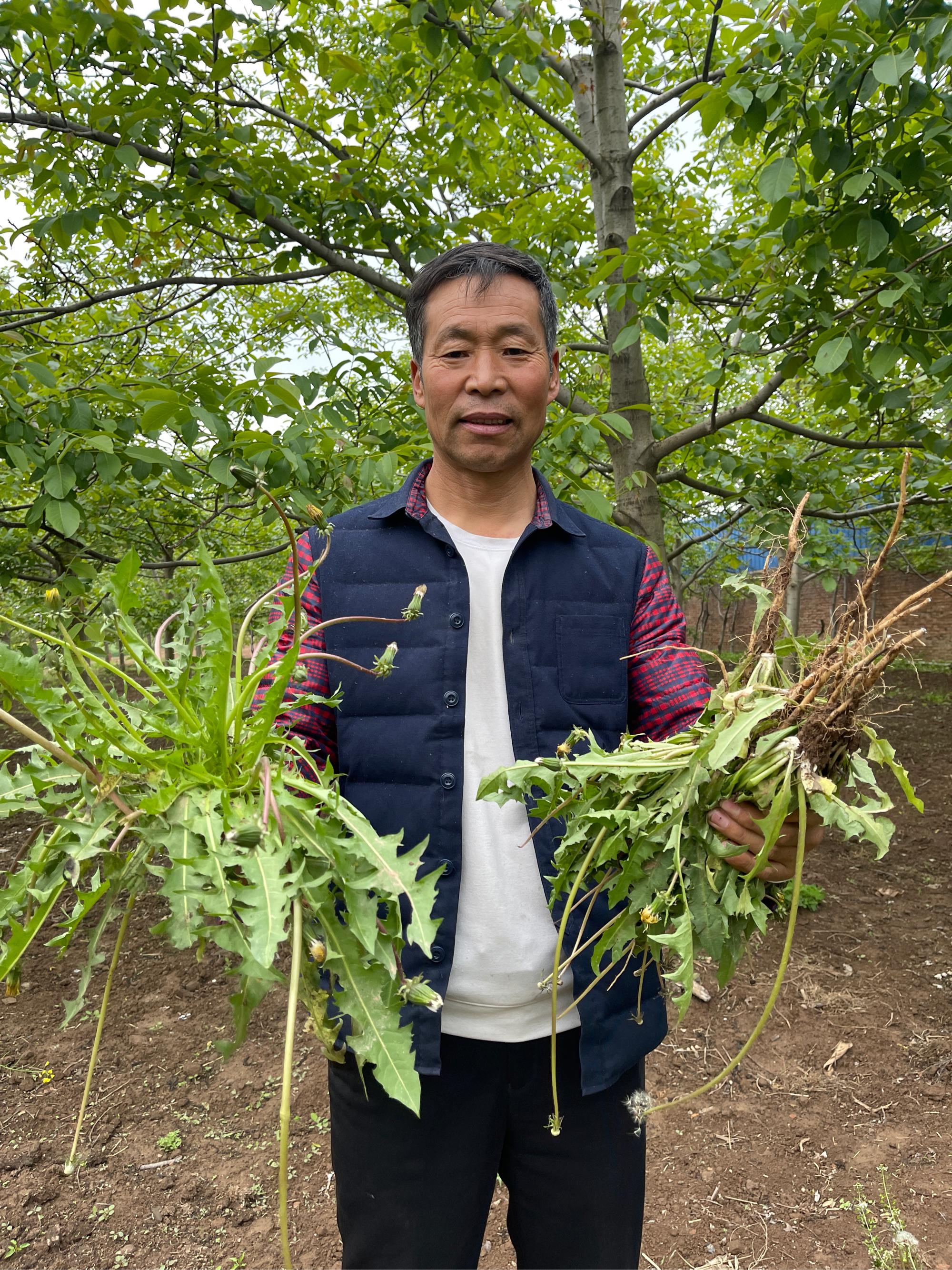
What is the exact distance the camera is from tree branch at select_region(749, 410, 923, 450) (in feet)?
12.5

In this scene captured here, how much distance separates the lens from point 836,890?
5.46 meters

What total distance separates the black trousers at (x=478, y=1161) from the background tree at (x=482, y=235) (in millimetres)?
1881

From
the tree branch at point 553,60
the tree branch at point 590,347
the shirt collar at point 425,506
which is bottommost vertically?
the shirt collar at point 425,506

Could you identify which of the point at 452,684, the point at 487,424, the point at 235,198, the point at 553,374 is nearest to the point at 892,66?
→ the point at 553,374

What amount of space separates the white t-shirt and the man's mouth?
548 mm

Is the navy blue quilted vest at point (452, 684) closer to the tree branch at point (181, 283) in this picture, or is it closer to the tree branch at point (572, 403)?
the tree branch at point (572, 403)

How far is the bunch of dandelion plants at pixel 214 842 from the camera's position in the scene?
1.04 metres

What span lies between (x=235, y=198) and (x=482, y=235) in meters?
1.80

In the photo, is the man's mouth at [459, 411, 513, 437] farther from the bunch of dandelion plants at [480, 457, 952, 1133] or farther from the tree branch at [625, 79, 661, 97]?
the tree branch at [625, 79, 661, 97]

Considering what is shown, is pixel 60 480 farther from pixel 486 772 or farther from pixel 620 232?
pixel 620 232

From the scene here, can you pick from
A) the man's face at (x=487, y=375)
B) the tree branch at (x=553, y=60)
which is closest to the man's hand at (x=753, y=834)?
the man's face at (x=487, y=375)

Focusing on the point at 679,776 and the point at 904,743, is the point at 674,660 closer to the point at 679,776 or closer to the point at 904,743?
the point at 679,776

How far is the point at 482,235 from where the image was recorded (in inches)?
196

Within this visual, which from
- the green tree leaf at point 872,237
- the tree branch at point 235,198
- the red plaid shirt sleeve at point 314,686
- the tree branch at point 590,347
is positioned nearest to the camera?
the red plaid shirt sleeve at point 314,686
